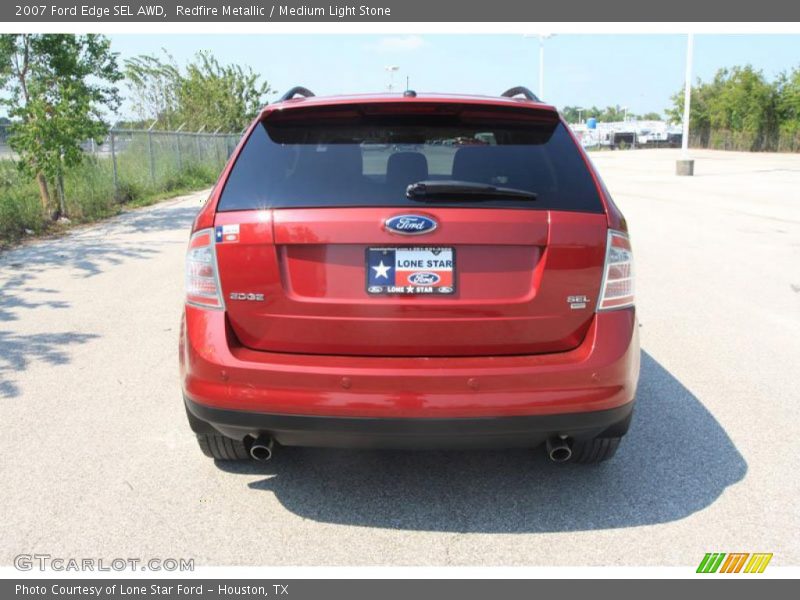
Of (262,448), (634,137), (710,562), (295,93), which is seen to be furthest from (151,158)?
(634,137)

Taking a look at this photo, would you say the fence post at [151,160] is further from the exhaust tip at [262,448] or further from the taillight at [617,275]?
the taillight at [617,275]

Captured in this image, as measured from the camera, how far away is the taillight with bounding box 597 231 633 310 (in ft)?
9.79

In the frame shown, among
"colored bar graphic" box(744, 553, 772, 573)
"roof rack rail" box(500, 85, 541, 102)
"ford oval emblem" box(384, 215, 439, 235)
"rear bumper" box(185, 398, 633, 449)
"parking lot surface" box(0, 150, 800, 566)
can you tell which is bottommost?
"colored bar graphic" box(744, 553, 772, 573)

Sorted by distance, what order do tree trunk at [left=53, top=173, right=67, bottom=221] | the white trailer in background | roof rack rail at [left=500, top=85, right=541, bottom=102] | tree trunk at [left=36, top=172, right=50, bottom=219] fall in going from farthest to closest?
the white trailer in background, tree trunk at [left=53, top=173, right=67, bottom=221], tree trunk at [left=36, top=172, right=50, bottom=219], roof rack rail at [left=500, top=85, right=541, bottom=102]

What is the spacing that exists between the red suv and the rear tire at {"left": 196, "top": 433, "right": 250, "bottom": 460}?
1.35 ft

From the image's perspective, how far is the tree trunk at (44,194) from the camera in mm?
12711

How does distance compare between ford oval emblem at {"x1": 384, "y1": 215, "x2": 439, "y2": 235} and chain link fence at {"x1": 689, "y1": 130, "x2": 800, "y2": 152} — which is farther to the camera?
chain link fence at {"x1": 689, "y1": 130, "x2": 800, "y2": 152}

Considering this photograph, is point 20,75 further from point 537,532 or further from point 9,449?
point 537,532

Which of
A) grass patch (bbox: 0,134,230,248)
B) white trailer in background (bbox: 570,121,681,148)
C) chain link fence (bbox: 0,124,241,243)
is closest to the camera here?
grass patch (bbox: 0,134,230,248)

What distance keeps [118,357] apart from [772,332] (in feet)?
17.7

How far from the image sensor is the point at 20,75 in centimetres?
1278

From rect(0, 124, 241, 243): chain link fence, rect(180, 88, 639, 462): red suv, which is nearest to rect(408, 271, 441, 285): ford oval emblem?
rect(180, 88, 639, 462): red suv

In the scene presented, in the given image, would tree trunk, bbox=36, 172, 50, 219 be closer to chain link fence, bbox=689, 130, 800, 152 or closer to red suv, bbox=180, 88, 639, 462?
red suv, bbox=180, 88, 639, 462
